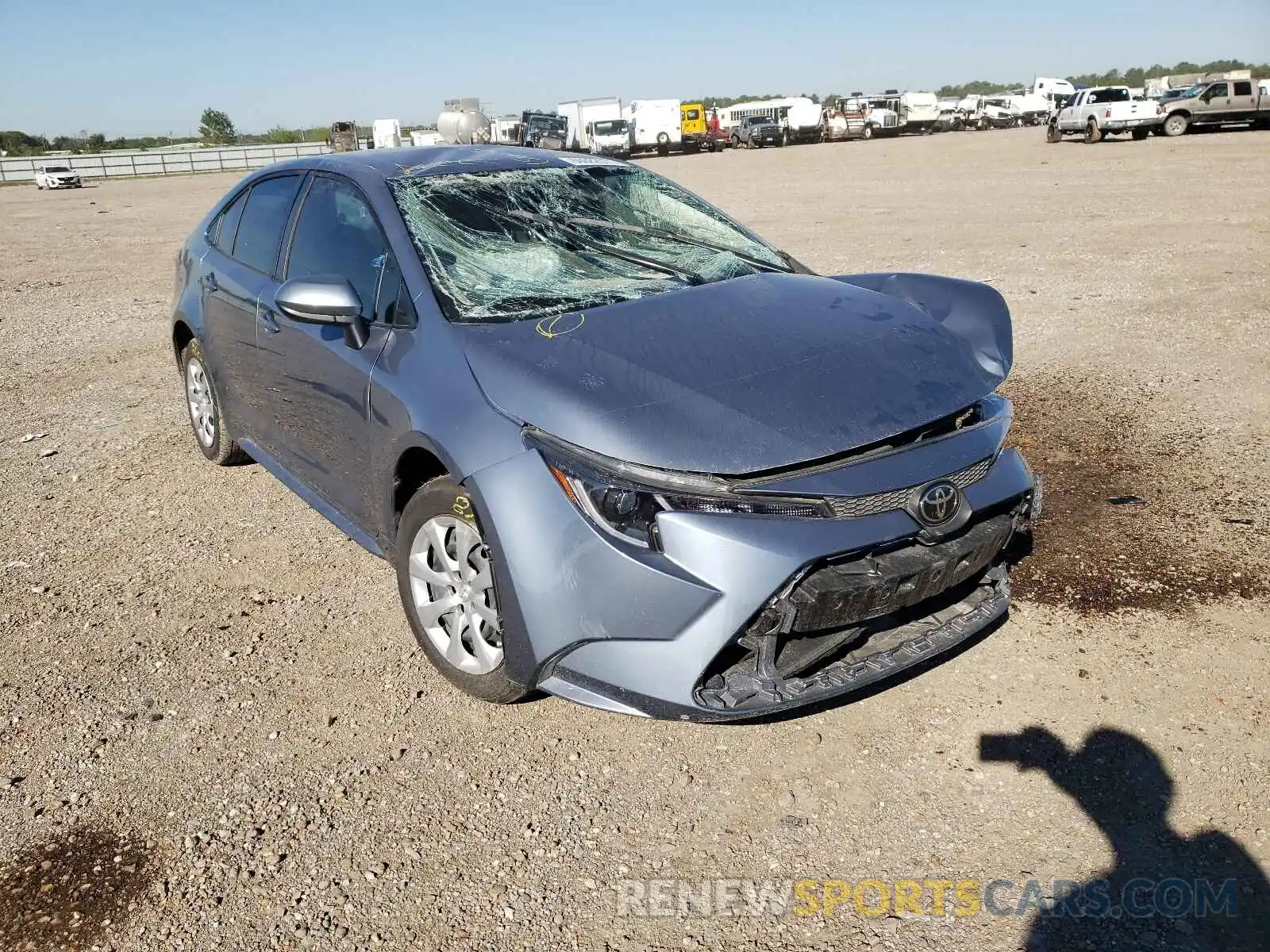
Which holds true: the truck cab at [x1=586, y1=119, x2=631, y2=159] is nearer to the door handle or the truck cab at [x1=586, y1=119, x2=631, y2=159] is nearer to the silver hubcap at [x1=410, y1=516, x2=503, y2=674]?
the door handle

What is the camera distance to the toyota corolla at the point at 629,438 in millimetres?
2600

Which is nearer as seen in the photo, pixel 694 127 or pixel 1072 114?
pixel 1072 114

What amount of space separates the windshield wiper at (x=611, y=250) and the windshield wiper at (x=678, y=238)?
70mm

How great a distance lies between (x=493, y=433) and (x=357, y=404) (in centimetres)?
84

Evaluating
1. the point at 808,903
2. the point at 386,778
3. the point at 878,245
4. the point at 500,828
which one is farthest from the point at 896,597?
the point at 878,245

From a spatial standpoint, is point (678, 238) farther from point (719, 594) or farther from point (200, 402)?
point (200, 402)

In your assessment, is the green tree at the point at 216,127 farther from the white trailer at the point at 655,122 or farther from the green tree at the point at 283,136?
the white trailer at the point at 655,122

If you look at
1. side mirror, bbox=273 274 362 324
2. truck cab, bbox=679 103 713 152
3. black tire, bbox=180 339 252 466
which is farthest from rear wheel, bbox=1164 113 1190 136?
side mirror, bbox=273 274 362 324

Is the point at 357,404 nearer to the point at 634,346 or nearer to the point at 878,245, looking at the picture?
the point at 634,346

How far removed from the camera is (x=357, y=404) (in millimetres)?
3467

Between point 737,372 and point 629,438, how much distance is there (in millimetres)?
466

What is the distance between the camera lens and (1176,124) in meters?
32.2

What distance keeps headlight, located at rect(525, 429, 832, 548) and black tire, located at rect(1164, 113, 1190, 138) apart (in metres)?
35.7

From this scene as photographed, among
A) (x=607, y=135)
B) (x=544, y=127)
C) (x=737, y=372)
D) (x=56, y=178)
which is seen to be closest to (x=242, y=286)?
(x=737, y=372)
